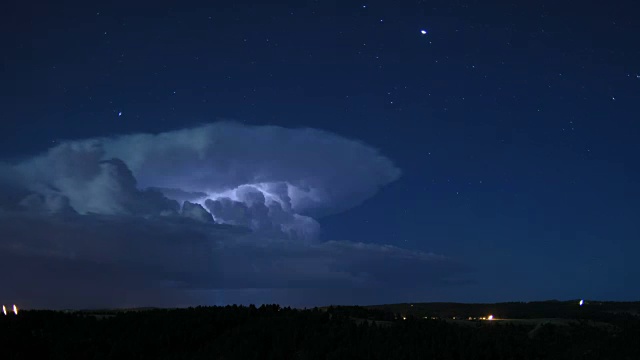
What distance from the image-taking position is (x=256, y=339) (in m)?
25.2

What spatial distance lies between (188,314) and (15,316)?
877 cm

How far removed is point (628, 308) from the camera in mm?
63656

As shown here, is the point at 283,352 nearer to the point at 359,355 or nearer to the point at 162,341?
the point at 359,355

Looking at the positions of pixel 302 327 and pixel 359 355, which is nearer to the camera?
pixel 359 355

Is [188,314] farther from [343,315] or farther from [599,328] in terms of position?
[599,328]

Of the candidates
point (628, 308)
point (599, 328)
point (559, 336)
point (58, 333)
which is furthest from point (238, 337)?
point (628, 308)

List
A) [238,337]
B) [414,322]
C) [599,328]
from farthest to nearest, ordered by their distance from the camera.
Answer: [599,328] → [414,322] → [238,337]

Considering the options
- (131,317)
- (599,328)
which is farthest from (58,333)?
(599,328)

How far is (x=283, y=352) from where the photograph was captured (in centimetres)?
2391

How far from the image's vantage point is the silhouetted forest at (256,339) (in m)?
23.8

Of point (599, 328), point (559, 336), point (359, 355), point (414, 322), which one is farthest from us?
point (599, 328)

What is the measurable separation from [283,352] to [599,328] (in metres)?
23.4

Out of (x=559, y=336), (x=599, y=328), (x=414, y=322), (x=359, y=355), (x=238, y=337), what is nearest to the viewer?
(x=359, y=355)

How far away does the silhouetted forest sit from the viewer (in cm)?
2375
